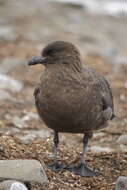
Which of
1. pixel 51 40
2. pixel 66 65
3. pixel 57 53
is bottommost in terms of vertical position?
pixel 66 65

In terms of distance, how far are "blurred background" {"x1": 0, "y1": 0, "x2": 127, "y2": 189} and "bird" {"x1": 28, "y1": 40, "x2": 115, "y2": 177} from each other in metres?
0.76

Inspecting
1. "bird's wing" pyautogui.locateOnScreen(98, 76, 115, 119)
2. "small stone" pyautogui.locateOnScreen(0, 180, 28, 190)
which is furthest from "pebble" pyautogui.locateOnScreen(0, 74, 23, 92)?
"small stone" pyautogui.locateOnScreen(0, 180, 28, 190)

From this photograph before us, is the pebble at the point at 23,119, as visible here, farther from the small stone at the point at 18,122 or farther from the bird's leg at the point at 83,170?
the bird's leg at the point at 83,170

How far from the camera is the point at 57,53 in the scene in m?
6.04

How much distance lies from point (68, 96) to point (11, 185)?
3.91ft

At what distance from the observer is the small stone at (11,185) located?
4.99 m

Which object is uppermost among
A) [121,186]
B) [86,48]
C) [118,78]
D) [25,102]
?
[86,48]

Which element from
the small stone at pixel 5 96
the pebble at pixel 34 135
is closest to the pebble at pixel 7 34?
the small stone at pixel 5 96

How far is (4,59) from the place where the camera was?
12.1 meters

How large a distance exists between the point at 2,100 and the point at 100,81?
3.43 metres

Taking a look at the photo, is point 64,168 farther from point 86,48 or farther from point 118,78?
point 86,48

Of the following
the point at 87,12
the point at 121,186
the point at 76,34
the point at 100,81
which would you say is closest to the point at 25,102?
the point at 100,81

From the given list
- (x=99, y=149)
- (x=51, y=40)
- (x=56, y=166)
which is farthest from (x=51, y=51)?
(x=51, y=40)

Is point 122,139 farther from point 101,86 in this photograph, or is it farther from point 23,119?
point 101,86
